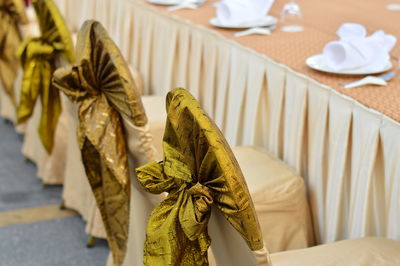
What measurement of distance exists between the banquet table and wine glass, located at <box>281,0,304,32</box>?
0.13 feet

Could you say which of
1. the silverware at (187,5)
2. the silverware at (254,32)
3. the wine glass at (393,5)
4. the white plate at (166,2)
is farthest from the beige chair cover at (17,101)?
the wine glass at (393,5)

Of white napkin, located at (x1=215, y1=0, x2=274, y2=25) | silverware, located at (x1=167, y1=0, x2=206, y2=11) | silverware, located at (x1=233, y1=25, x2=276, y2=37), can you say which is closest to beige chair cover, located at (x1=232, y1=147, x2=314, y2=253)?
silverware, located at (x1=233, y1=25, x2=276, y2=37)

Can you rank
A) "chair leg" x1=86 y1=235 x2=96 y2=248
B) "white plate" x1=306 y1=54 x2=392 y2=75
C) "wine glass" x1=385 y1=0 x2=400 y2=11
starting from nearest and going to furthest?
"white plate" x1=306 y1=54 x2=392 y2=75, "chair leg" x1=86 y1=235 x2=96 y2=248, "wine glass" x1=385 y1=0 x2=400 y2=11

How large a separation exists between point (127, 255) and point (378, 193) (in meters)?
0.76

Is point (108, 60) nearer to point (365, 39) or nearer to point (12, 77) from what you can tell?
point (365, 39)

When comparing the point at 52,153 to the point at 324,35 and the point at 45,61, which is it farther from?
the point at 324,35

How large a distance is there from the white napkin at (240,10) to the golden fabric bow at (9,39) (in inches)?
42.7

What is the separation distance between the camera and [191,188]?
3.92ft

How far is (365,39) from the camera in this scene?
197 centimetres

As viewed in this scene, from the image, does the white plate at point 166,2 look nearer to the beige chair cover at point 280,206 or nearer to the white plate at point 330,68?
the white plate at point 330,68

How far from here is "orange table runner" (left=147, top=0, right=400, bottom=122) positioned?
176 cm

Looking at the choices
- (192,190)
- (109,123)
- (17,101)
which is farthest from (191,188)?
(17,101)

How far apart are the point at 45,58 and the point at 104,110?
0.81 m

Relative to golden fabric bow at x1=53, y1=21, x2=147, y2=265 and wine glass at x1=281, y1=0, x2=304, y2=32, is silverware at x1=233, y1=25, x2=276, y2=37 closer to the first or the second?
wine glass at x1=281, y1=0, x2=304, y2=32
